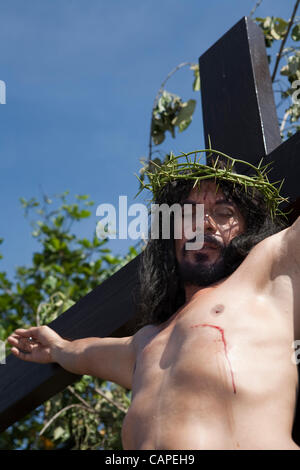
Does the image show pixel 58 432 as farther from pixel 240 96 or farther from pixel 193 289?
pixel 240 96

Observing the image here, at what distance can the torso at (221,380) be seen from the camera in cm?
109

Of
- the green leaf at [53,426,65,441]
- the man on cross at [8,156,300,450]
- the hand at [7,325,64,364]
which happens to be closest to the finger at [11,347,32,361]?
the hand at [7,325,64,364]

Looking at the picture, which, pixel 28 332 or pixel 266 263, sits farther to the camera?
pixel 28 332

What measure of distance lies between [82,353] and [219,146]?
63 centimetres

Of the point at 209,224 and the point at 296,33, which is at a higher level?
the point at 296,33

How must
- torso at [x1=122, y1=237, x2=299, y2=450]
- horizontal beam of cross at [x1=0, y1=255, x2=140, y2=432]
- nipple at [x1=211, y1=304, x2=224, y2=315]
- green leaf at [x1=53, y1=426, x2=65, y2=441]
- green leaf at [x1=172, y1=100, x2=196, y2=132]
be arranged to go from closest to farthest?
torso at [x1=122, y1=237, x2=299, y2=450] < nipple at [x1=211, y1=304, x2=224, y2=315] < horizontal beam of cross at [x1=0, y1=255, x2=140, y2=432] < green leaf at [x1=172, y1=100, x2=196, y2=132] < green leaf at [x1=53, y1=426, x2=65, y2=441]

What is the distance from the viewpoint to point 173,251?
1.64 metres

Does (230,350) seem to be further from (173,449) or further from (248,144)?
(248,144)

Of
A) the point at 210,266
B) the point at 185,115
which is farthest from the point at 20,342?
the point at 185,115

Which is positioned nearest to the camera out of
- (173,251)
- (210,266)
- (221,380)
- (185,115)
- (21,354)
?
(221,380)

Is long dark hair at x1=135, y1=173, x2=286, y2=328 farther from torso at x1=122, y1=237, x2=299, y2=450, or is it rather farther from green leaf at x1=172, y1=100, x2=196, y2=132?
green leaf at x1=172, y1=100, x2=196, y2=132

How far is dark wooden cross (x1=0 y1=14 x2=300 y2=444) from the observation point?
161 centimetres

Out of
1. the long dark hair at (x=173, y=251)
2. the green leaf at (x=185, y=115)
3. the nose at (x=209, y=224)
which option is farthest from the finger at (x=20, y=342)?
the green leaf at (x=185, y=115)
